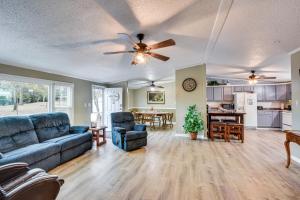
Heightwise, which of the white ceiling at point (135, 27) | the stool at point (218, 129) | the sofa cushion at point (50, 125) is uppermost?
the white ceiling at point (135, 27)

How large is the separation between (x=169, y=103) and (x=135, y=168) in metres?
6.92

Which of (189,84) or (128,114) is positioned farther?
(189,84)

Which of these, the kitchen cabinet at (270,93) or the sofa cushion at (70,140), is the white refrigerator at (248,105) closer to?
the kitchen cabinet at (270,93)

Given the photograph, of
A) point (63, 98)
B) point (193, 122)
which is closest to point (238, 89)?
point (193, 122)

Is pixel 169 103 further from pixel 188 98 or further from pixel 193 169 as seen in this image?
pixel 193 169

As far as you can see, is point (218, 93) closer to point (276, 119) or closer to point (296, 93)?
point (276, 119)

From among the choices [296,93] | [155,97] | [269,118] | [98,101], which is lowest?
[269,118]

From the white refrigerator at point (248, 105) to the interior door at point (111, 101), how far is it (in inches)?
208

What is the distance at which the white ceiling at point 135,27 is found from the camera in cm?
212

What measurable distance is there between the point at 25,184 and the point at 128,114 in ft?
13.1

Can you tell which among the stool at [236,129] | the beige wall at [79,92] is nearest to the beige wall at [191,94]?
the stool at [236,129]

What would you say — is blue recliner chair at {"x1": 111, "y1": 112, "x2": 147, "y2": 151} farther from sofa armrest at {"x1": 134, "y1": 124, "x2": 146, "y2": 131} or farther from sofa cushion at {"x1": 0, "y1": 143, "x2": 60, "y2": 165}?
sofa cushion at {"x1": 0, "y1": 143, "x2": 60, "y2": 165}

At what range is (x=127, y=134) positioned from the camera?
4.46 m

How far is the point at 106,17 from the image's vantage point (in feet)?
7.70
